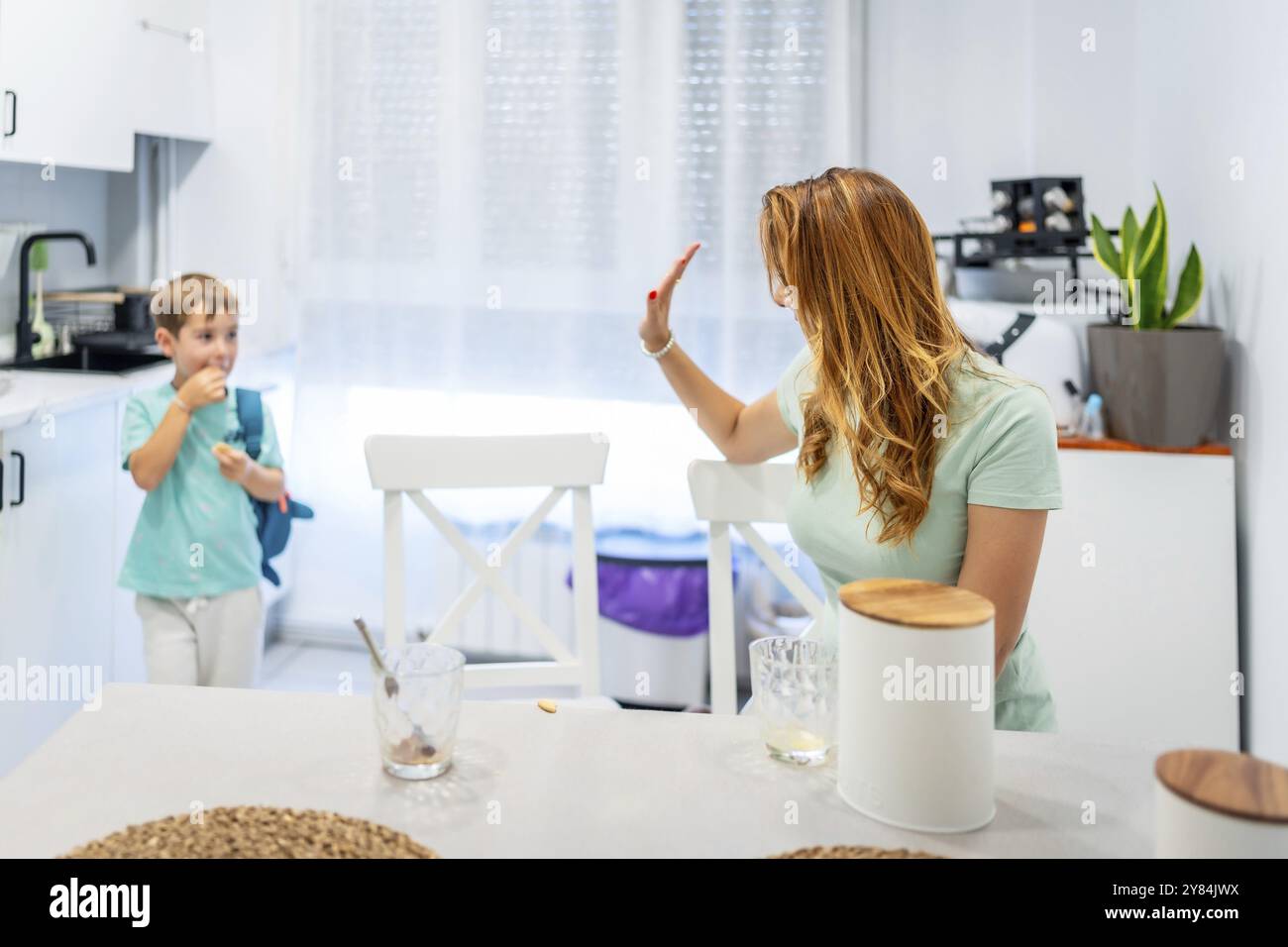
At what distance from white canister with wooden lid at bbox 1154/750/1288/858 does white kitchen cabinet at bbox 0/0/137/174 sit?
2.60 meters

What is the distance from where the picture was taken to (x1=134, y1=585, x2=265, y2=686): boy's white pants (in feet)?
7.29

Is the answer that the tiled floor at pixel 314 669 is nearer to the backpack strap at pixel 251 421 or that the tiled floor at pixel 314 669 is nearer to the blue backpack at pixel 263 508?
the blue backpack at pixel 263 508

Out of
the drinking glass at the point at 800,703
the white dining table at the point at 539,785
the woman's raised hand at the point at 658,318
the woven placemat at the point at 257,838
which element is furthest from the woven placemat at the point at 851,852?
the woman's raised hand at the point at 658,318

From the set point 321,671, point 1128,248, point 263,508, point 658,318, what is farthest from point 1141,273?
point 321,671

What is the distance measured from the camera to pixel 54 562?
2.41 metres

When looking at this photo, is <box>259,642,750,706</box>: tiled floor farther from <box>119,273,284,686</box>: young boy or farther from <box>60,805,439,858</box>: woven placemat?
<box>60,805,439,858</box>: woven placemat

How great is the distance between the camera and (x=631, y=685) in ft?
9.87

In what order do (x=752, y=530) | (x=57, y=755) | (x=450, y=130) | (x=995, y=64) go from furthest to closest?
(x=450, y=130), (x=995, y=64), (x=752, y=530), (x=57, y=755)

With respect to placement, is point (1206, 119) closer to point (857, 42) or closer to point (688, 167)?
point (857, 42)

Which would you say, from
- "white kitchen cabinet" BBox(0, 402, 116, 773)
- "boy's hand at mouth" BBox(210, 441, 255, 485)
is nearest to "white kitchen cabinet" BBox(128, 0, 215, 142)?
"white kitchen cabinet" BBox(0, 402, 116, 773)

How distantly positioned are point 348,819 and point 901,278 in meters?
0.87

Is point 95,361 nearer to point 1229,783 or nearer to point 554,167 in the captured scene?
point 554,167

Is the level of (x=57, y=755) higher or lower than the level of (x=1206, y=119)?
lower
